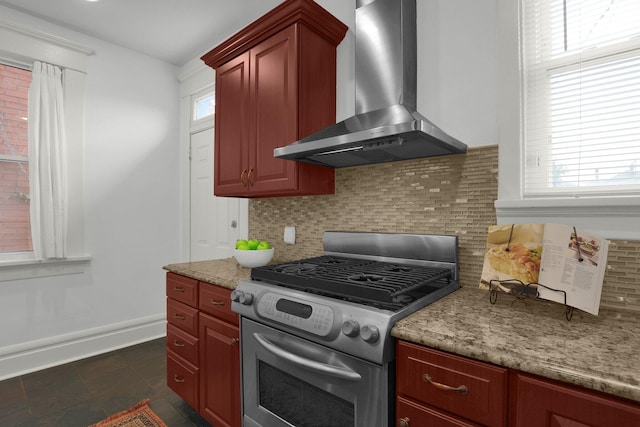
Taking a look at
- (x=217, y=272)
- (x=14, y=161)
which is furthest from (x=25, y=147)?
(x=217, y=272)

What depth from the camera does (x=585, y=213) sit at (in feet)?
3.94

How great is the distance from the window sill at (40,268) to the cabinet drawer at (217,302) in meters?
1.93

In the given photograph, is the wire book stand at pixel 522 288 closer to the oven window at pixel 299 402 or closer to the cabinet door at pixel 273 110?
the oven window at pixel 299 402

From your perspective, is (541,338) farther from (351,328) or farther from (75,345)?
(75,345)

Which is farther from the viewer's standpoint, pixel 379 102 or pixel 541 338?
pixel 379 102

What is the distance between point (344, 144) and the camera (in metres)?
1.39

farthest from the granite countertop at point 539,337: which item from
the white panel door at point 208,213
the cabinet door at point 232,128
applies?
the white panel door at point 208,213

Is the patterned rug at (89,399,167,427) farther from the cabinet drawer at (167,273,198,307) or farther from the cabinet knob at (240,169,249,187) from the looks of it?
the cabinet knob at (240,169,249,187)

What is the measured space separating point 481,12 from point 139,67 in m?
3.33

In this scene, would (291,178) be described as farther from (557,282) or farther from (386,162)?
(557,282)

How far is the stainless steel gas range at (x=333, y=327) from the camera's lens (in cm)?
99

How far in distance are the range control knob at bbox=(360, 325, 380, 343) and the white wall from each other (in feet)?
10.2

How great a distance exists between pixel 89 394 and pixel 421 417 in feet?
8.24

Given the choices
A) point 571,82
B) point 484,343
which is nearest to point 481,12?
point 571,82
